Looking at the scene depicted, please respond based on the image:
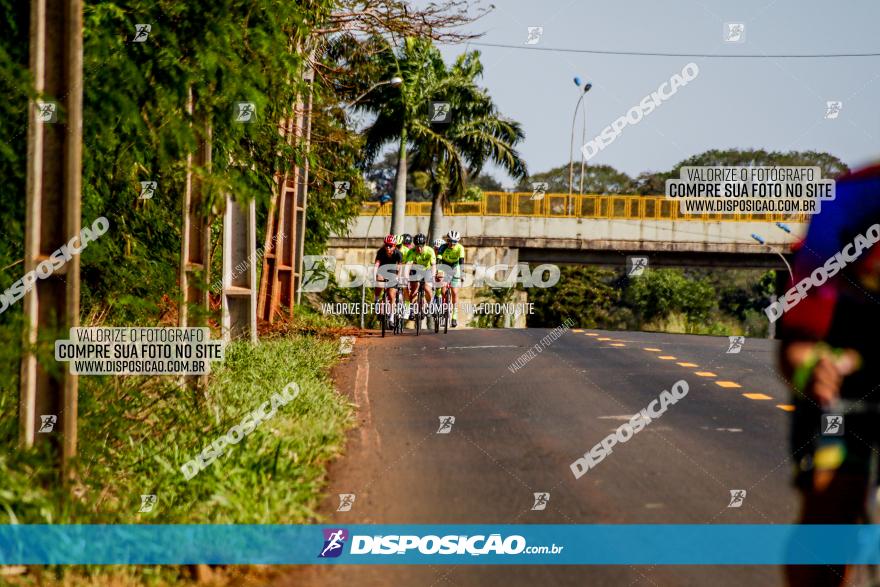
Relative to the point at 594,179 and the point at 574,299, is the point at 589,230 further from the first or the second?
the point at 594,179

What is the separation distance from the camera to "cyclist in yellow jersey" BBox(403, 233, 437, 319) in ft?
71.5

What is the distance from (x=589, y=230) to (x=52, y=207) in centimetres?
4835

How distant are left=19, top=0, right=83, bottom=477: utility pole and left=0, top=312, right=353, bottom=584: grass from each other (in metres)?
0.27

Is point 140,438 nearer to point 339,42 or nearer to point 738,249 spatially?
point 339,42

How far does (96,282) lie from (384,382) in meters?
4.32

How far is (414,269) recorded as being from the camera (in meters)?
22.4

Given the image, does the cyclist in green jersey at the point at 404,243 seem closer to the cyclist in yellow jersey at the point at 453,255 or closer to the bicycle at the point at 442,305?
the cyclist in yellow jersey at the point at 453,255

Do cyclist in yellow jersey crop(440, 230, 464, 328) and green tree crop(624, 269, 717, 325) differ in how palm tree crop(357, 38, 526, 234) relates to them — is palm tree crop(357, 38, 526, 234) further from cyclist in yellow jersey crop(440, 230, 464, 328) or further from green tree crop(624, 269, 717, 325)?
green tree crop(624, 269, 717, 325)

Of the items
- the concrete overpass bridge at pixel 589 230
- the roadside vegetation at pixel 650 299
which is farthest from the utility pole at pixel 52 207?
the roadside vegetation at pixel 650 299

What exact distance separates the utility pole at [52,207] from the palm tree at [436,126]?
28346 millimetres

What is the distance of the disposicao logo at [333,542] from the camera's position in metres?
6.10

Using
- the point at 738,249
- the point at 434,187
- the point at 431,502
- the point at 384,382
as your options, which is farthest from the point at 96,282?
the point at 738,249

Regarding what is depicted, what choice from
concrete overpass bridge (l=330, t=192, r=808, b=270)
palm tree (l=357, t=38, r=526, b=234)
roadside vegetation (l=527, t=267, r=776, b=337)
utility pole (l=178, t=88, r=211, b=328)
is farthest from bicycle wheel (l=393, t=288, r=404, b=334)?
roadside vegetation (l=527, t=267, r=776, b=337)

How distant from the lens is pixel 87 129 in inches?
310
